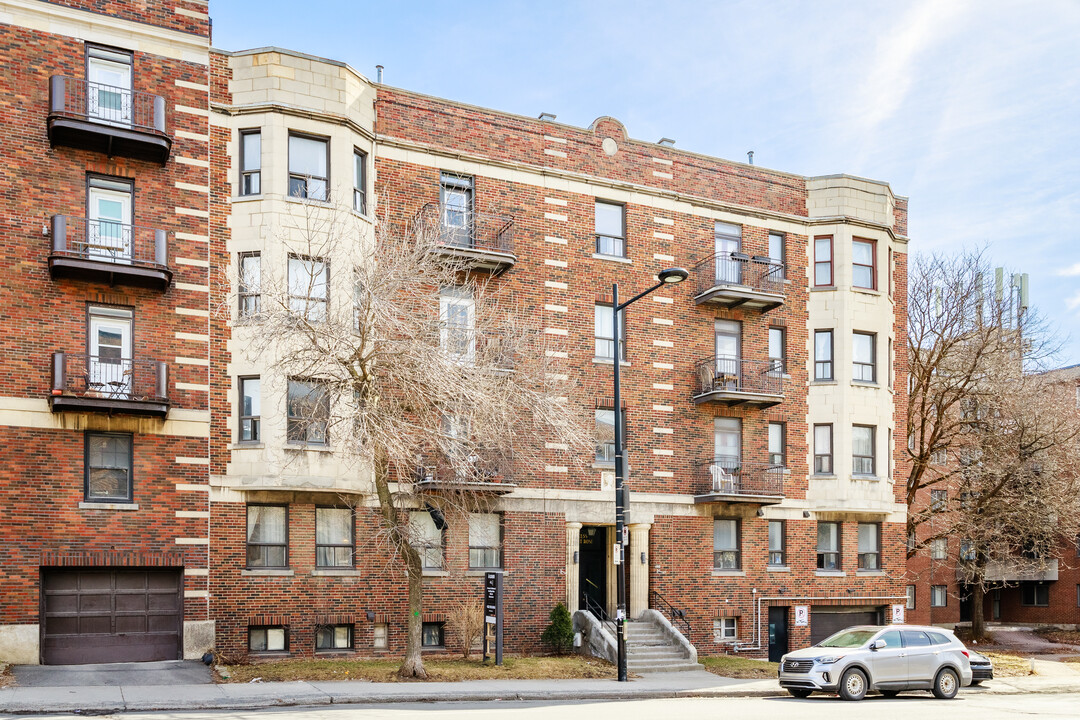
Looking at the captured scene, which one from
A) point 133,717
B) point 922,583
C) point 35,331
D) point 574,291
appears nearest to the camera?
point 133,717

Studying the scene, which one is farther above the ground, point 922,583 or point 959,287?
point 959,287

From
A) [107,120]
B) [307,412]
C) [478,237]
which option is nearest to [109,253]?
[107,120]

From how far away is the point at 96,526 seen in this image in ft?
72.0

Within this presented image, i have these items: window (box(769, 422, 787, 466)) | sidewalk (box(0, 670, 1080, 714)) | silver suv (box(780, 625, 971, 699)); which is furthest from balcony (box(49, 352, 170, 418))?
window (box(769, 422, 787, 466))

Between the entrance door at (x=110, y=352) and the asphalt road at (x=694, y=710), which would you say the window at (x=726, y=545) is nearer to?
the asphalt road at (x=694, y=710)

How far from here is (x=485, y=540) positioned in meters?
27.0

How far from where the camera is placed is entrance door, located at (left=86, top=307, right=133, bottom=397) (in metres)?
22.0

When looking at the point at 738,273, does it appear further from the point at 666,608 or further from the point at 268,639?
the point at 268,639

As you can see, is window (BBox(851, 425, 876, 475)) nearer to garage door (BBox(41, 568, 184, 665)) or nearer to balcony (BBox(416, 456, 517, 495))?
balcony (BBox(416, 456, 517, 495))

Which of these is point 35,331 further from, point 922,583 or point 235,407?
point 922,583

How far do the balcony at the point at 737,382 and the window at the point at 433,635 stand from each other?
999 centimetres

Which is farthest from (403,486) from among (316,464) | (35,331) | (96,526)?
(35,331)

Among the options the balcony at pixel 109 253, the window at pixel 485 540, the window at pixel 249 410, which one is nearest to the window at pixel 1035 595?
the window at pixel 485 540

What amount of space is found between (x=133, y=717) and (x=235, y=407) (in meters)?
9.53
